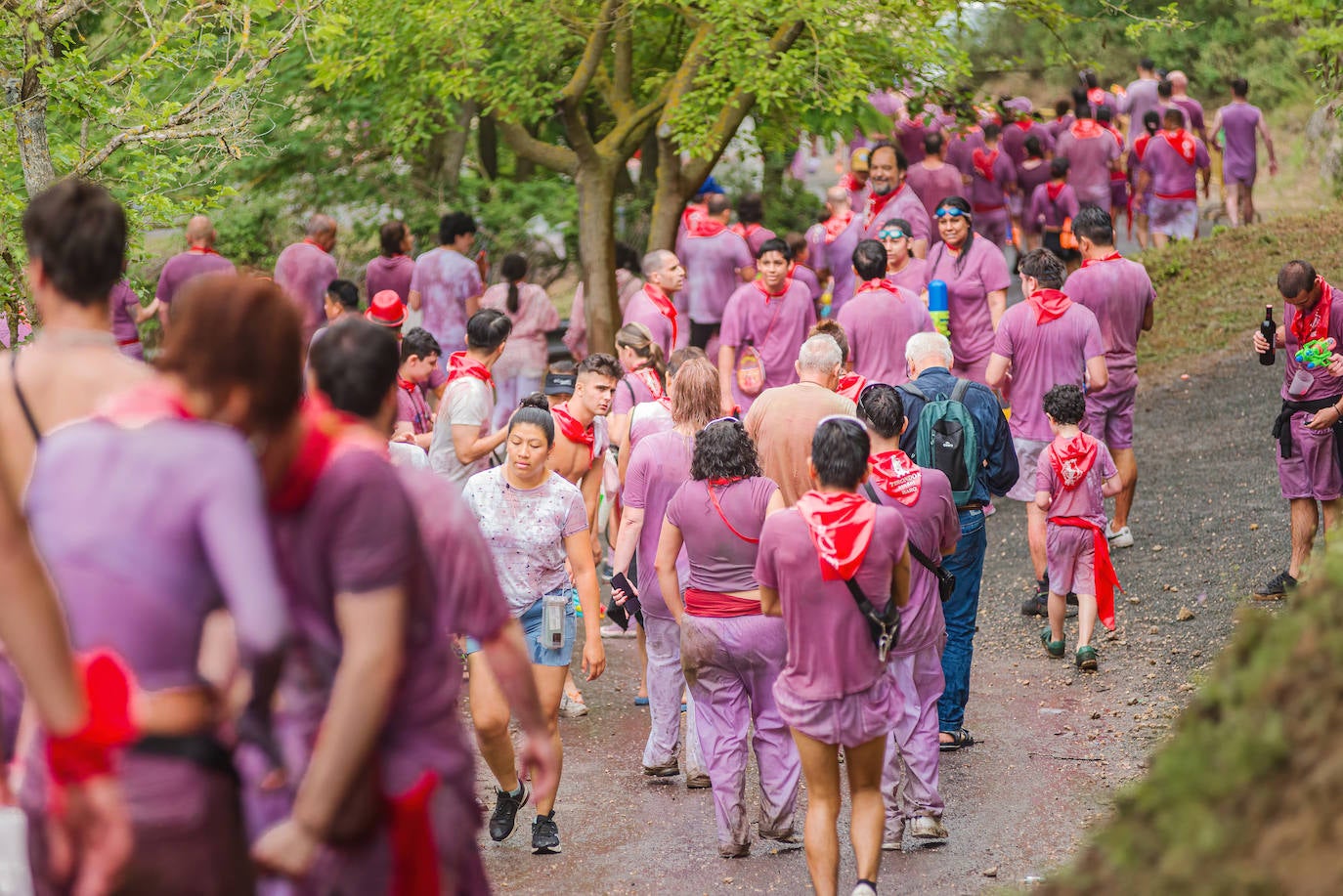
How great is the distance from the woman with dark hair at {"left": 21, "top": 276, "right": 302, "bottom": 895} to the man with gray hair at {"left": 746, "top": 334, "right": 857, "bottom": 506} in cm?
397

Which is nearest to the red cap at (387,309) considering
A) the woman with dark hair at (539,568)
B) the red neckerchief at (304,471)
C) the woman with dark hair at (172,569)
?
the woman with dark hair at (539,568)

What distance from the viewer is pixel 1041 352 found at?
9227 millimetres

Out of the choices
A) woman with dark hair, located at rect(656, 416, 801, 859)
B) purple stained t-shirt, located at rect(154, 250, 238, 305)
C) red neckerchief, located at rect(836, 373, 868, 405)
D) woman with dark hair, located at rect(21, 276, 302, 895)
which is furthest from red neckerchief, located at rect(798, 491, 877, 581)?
purple stained t-shirt, located at rect(154, 250, 238, 305)

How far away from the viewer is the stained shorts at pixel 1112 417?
997cm

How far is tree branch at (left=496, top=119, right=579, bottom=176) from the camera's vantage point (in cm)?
1401

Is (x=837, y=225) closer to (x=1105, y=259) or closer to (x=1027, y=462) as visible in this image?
(x=1105, y=259)

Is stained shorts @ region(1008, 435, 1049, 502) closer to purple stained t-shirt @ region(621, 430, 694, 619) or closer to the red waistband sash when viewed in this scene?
purple stained t-shirt @ region(621, 430, 694, 619)

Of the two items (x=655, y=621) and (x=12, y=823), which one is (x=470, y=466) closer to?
(x=655, y=621)

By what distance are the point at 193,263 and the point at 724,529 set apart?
22.0ft

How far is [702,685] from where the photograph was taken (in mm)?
6301

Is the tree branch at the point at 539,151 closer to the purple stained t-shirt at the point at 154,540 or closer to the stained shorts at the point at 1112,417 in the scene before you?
the stained shorts at the point at 1112,417

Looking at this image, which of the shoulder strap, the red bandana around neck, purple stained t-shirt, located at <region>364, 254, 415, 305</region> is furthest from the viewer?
the red bandana around neck

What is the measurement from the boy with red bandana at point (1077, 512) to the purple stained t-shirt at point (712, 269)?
4561 mm

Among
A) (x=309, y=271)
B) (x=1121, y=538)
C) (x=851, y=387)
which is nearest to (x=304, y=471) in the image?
(x=851, y=387)
